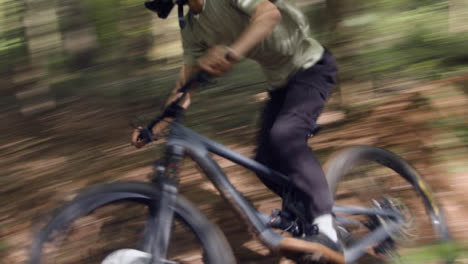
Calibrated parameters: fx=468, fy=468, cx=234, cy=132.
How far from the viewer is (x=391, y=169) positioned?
3.02 m

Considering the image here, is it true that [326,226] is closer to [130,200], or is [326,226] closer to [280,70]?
[280,70]

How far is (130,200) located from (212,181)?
44cm

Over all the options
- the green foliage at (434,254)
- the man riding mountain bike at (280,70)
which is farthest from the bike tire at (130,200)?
the green foliage at (434,254)

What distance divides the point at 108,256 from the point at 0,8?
2.91 meters

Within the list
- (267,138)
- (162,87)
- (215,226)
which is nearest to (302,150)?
(267,138)

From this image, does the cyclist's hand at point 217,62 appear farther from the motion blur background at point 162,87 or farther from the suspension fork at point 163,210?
the motion blur background at point 162,87

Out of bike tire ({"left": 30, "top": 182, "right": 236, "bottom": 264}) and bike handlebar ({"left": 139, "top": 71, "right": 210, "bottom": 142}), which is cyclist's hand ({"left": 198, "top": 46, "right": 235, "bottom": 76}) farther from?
bike tire ({"left": 30, "top": 182, "right": 236, "bottom": 264})

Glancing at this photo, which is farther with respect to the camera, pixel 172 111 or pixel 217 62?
pixel 172 111

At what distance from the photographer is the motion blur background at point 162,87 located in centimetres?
386

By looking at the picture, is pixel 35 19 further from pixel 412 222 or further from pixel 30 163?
pixel 412 222

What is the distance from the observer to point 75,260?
2.27 metres

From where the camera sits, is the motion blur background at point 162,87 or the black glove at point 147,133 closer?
the black glove at point 147,133

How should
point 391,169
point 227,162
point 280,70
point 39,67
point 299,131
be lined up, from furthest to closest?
point 39,67
point 227,162
point 391,169
point 280,70
point 299,131

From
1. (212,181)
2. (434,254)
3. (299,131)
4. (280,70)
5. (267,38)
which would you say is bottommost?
(434,254)
